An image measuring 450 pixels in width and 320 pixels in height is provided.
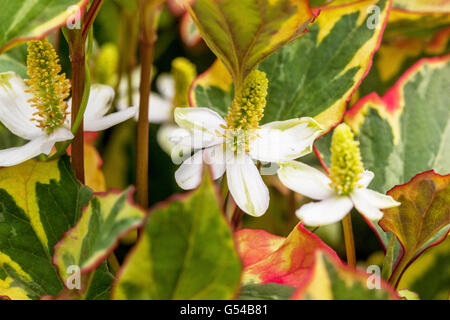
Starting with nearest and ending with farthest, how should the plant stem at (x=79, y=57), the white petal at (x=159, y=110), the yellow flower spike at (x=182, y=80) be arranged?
the plant stem at (x=79, y=57)
the yellow flower spike at (x=182, y=80)
the white petal at (x=159, y=110)

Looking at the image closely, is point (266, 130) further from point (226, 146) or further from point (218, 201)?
point (218, 201)

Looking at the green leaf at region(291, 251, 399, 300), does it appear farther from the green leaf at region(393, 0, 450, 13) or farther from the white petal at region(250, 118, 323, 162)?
the green leaf at region(393, 0, 450, 13)

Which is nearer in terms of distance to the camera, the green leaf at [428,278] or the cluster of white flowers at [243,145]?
the cluster of white flowers at [243,145]

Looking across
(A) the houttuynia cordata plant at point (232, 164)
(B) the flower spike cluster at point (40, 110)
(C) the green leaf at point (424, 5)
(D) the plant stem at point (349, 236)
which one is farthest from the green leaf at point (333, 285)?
(C) the green leaf at point (424, 5)

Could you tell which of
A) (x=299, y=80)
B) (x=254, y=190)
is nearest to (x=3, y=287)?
(x=254, y=190)

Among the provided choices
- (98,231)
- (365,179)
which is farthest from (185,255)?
(365,179)

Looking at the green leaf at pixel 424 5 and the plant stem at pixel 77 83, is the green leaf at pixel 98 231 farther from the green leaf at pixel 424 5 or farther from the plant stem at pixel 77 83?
the green leaf at pixel 424 5

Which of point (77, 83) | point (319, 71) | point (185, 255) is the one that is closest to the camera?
point (185, 255)

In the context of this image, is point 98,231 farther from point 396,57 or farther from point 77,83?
point 396,57
